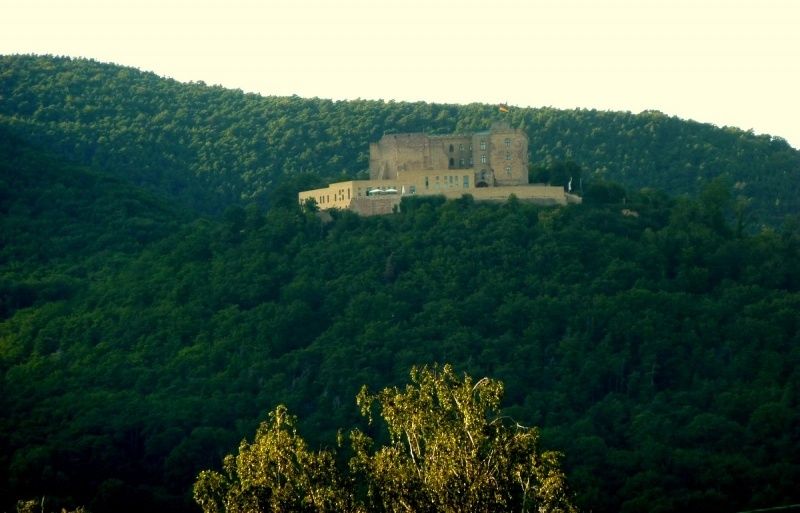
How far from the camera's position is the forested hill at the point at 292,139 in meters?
138

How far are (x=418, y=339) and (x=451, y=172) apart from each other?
322 inches

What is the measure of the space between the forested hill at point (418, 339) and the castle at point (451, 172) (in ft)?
2.55

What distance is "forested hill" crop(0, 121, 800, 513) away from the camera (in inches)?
3371

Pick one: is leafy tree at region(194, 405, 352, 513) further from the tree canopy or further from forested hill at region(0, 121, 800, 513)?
forested hill at region(0, 121, 800, 513)

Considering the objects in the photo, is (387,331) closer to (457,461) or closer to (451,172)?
(451,172)

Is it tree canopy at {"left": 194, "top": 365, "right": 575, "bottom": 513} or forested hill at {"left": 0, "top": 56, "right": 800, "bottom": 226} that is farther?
forested hill at {"left": 0, "top": 56, "right": 800, "bottom": 226}

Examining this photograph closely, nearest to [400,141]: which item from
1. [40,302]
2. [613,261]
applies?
[613,261]

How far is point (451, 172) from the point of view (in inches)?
3890

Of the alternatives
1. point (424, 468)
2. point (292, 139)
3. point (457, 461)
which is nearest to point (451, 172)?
point (292, 139)

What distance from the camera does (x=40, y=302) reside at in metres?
108

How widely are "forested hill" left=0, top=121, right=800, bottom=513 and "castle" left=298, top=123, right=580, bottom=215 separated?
78 centimetres

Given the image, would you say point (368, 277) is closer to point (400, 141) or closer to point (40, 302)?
point (400, 141)

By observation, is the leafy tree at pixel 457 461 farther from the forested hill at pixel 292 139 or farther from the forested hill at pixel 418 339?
the forested hill at pixel 292 139

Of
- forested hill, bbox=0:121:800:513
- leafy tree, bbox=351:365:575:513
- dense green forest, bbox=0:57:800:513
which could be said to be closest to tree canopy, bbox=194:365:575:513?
leafy tree, bbox=351:365:575:513
